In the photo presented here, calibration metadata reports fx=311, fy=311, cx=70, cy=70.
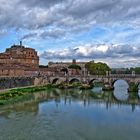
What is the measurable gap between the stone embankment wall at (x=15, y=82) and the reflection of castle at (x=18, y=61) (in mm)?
3361

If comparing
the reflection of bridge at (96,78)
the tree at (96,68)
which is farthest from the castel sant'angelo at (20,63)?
the tree at (96,68)

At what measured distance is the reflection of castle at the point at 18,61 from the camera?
5230cm

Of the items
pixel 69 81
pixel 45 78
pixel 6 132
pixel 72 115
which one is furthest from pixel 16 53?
pixel 6 132

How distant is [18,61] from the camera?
2504 inches

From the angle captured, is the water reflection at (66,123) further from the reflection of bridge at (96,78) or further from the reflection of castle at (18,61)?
the reflection of castle at (18,61)

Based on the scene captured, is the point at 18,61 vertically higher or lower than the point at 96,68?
higher

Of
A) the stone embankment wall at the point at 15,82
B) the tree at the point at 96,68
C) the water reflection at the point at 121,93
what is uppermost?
the tree at the point at 96,68

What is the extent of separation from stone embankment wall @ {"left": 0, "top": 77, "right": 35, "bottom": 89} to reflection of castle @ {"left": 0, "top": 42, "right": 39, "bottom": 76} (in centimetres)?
336

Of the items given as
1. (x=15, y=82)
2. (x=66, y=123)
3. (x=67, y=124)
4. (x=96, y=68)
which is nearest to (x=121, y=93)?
(x=15, y=82)

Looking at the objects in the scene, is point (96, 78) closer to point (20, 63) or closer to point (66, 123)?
point (20, 63)

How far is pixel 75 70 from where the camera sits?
8331 cm

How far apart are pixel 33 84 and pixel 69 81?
6.23 metres

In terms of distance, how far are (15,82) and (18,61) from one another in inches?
720

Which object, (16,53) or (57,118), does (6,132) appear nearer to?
(57,118)
